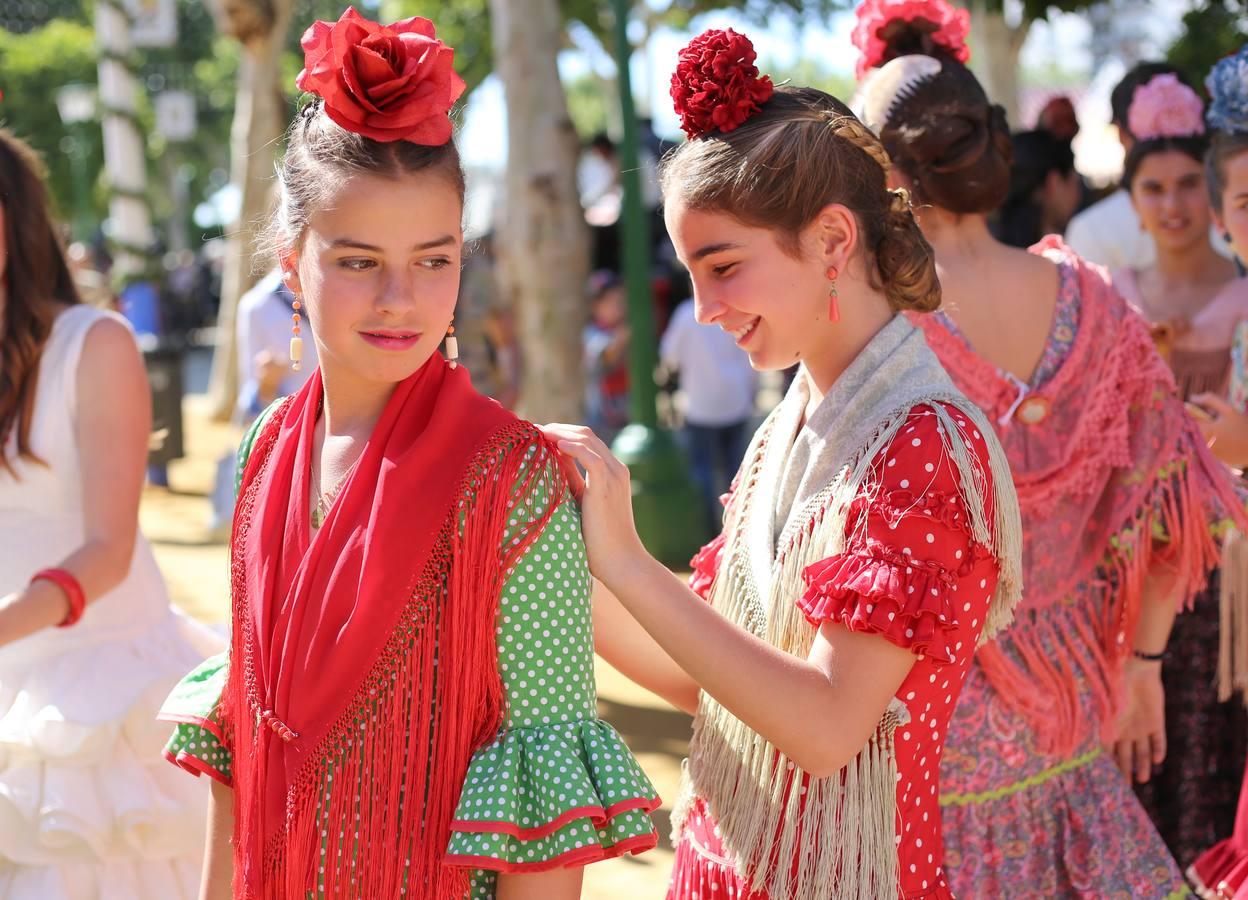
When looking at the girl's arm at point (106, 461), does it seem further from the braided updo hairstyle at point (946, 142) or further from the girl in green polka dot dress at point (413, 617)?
the braided updo hairstyle at point (946, 142)

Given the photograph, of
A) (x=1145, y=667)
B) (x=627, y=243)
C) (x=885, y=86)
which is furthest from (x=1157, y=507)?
(x=627, y=243)

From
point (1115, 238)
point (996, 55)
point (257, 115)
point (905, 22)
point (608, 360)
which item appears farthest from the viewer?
point (996, 55)

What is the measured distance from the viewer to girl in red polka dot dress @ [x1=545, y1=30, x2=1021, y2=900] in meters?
1.97

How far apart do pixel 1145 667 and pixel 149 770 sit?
206 cm

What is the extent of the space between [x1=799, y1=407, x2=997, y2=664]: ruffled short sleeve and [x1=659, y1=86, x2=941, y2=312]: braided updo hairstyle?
0.83 ft

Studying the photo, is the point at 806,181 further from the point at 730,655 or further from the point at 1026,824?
the point at 1026,824

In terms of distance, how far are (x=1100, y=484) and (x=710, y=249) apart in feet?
3.98

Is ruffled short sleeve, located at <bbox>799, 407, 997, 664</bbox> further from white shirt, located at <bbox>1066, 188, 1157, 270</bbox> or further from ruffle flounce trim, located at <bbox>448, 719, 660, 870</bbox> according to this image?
white shirt, located at <bbox>1066, 188, 1157, 270</bbox>

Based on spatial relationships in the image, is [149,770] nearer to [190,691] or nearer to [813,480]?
[190,691]

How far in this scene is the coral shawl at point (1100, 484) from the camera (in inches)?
114

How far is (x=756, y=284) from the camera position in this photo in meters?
2.10

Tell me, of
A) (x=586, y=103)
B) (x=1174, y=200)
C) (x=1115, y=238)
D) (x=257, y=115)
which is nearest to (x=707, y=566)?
(x=1174, y=200)

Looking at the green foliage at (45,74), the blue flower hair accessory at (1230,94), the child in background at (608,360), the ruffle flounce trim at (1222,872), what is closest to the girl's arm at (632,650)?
the ruffle flounce trim at (1222,872)

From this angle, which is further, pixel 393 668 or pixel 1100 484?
pixel 1100 484
